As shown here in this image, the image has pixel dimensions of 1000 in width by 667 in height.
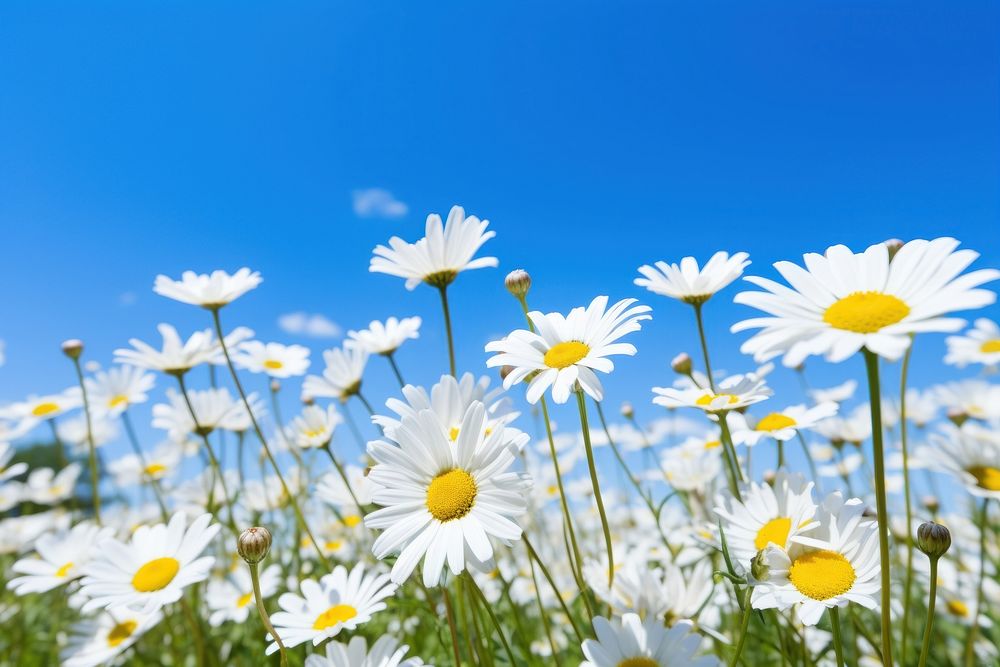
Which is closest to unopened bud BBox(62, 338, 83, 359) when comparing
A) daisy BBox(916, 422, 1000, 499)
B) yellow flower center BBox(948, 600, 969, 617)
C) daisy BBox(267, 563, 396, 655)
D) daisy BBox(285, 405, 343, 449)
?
daisy BBox(285, 405, 343, 449)

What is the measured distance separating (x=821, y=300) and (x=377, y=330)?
5.00 ft

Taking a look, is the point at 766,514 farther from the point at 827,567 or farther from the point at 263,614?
the point at 263,614

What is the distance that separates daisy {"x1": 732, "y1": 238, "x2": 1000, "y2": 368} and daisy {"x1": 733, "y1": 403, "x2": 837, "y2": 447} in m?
0.60

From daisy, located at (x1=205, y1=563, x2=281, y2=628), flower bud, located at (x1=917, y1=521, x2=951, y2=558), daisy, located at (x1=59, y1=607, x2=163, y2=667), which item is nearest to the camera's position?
flower bud, located at (x1=917, y1=521, x2=951, y2=558)

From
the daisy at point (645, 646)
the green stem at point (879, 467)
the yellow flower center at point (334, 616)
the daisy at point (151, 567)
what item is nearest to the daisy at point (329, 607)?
the yellow flower center at point (334, 616)

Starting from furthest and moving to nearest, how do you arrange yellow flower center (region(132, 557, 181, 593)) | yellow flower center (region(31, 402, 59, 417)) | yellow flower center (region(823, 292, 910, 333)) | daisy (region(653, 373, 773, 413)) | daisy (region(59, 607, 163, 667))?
yellow flower center (region(31, 402, 59, 417)) < daisy (region(59, 607, 163, 667)) < yellow flower center (region(132, 557, 181, 593)) < daisy (region(653, 373, 773, 413)) < yellow flower center (region(823, 292, 910, 333))

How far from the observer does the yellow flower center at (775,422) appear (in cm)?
178

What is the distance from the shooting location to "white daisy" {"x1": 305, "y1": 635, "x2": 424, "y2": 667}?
1345 mm

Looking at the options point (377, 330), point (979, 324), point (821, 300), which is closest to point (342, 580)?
point (377, 330)

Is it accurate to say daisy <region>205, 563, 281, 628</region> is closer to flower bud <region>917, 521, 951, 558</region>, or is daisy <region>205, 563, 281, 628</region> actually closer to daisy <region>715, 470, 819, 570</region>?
daisy <region>715, 470, 819, 570</region>

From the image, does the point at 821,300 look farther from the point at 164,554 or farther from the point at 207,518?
the point at 164,554

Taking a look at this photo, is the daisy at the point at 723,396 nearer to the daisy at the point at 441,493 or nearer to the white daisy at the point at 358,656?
the daisy at the point at 441,493

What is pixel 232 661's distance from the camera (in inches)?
108

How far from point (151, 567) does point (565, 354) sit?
1.25 meters
